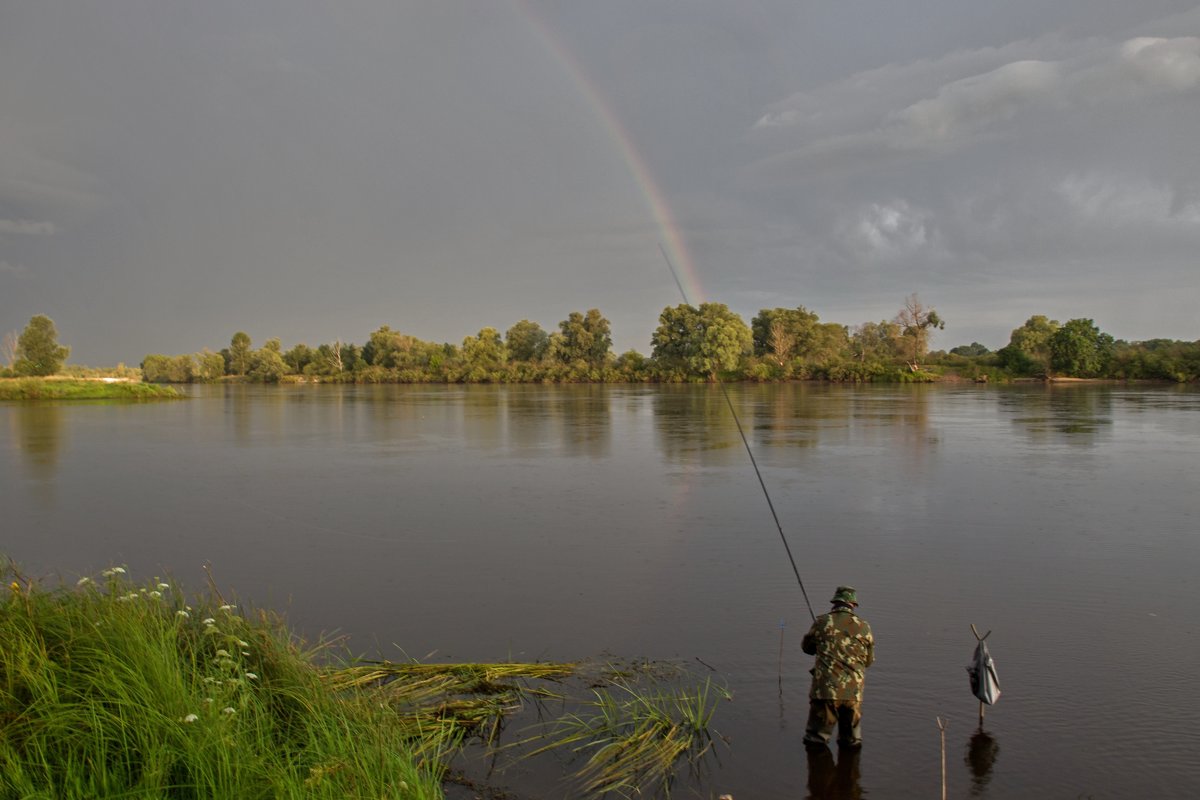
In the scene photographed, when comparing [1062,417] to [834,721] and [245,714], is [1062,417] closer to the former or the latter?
[834,721]

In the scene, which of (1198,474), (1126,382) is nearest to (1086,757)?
(1198,474)

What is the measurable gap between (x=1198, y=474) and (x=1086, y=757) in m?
16.8

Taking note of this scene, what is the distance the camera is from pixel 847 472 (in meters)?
20.0

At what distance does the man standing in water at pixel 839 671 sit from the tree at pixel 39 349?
279 ft

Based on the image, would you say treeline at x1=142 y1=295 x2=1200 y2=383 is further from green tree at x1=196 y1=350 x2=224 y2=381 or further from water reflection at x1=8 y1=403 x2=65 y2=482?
water reflection at x1=8 y1=403 x2=65 y2=482

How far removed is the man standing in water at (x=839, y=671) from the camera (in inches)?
232

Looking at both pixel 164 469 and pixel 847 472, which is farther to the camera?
pixel 164 469

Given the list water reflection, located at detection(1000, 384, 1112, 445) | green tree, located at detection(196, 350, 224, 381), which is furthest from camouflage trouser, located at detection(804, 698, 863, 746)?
green tree, located at detection(196, 350, 224, 381)

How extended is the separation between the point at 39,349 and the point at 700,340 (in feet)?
223

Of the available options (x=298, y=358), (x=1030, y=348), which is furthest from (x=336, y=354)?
(x=1030, y=348)

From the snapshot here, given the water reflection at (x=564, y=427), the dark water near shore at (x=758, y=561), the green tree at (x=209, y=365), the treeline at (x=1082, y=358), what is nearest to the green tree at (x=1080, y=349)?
the treeline at (x=1082, y=358)

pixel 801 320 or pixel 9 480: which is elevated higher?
pixel 801 320

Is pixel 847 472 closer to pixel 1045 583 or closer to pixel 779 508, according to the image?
pixel 779 508

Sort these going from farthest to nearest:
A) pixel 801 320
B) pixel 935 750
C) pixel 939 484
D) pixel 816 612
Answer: pixel 801 320
pixel 939 484
pixel 816 612
pixel 935 750
